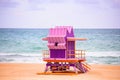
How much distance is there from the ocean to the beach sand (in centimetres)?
148

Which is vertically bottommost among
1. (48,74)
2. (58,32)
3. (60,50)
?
(48,74)

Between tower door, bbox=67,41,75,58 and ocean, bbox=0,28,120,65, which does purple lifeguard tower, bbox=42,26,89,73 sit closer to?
tower door, bbox=67,41,75,58

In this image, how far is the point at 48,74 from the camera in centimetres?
1608

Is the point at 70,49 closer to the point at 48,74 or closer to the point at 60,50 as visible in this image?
the point at 60,50

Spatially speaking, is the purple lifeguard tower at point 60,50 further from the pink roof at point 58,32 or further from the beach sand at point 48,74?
the beach sand at point 48,74

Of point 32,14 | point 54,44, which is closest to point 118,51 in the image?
point 32,14

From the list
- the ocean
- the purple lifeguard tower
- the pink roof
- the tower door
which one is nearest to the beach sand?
the purple lifeguard tower

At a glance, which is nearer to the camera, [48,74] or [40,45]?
[48,74]

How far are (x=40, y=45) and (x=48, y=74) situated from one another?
7170 millimetres

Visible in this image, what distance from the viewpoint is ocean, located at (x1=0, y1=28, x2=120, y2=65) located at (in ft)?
67.4

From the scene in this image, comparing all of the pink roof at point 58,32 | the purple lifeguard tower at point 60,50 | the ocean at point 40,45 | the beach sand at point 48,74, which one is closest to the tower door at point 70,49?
the purple lifeguard tower at point 60,50

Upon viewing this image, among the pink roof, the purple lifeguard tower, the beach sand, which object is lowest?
the beach sand

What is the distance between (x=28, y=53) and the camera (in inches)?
864

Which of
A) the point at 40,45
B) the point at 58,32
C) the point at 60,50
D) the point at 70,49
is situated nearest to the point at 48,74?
the point at 60,50
